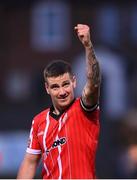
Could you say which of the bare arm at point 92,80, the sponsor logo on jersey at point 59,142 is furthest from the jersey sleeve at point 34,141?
the bare arm at point 92,80

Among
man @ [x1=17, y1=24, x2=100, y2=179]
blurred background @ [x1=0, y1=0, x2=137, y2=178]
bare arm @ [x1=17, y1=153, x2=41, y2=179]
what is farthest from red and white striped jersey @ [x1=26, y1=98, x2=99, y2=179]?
blurred background @ [x1=0, y1=0, x2=137, y2=178]

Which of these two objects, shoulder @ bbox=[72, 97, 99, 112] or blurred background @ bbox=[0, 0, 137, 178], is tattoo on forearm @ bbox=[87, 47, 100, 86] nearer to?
shoulder @ bbox=[72, 97, 99, 112]

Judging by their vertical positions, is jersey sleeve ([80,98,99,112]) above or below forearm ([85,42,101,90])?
below

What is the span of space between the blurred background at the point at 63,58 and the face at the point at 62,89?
4143mm

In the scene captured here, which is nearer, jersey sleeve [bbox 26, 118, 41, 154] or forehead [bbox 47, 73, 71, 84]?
forehead [bbox 47, 73, 71, 84]

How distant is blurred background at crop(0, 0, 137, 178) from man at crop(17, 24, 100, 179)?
408cm

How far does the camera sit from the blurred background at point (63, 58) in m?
10.8

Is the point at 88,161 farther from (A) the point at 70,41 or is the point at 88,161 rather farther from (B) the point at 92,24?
(B) the point at 92,24

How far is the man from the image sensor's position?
5629mm

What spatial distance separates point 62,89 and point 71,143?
35 centimetres

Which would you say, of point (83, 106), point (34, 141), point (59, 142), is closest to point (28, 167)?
point (34, 141)

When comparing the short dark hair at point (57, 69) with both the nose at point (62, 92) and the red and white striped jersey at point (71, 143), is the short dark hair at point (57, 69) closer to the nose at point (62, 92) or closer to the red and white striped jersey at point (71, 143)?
the nose at point (62, 92)

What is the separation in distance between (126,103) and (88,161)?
6574 millimetres

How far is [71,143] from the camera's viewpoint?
18.6 feet
